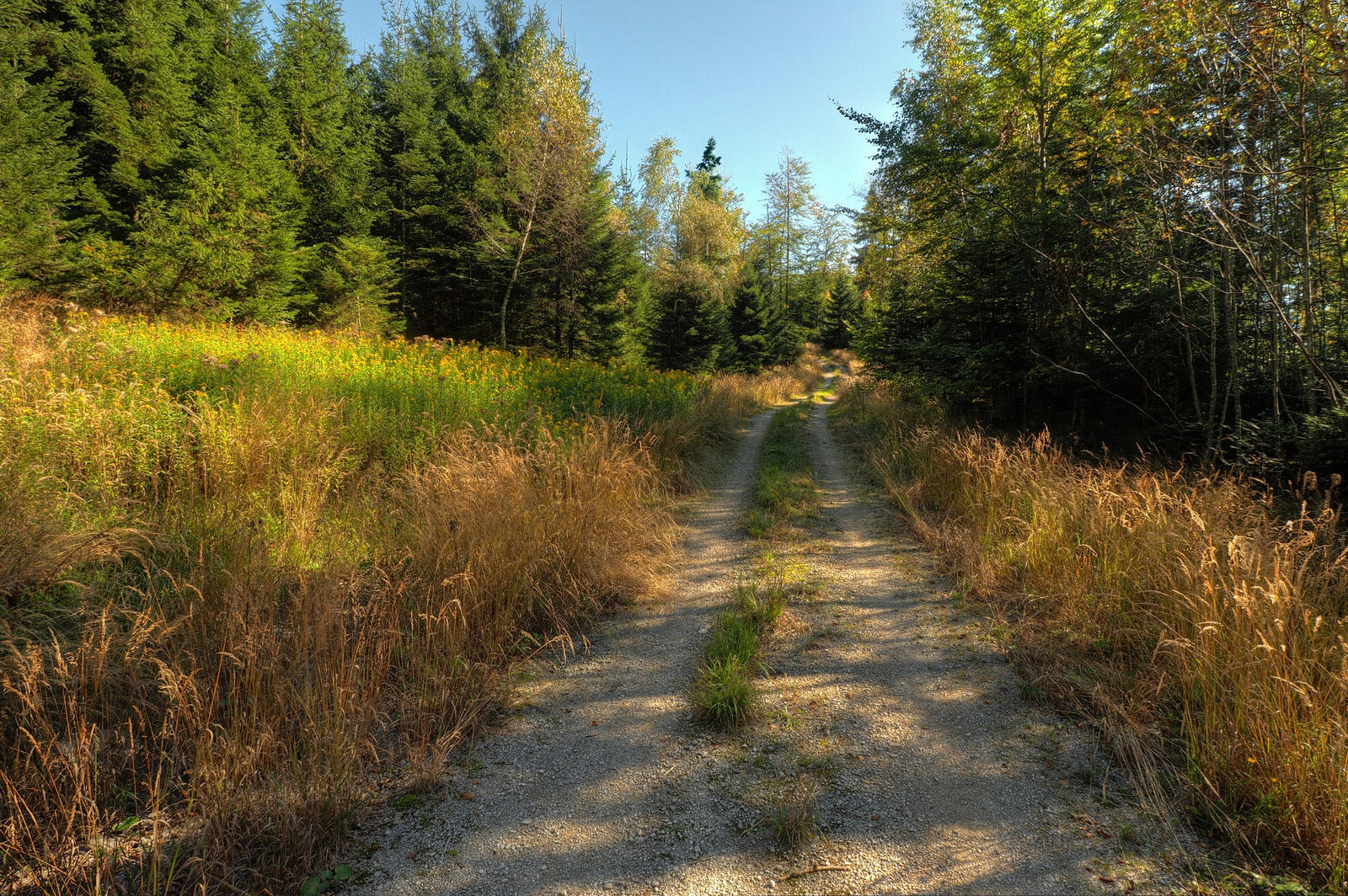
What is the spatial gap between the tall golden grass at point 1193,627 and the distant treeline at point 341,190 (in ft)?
52.7

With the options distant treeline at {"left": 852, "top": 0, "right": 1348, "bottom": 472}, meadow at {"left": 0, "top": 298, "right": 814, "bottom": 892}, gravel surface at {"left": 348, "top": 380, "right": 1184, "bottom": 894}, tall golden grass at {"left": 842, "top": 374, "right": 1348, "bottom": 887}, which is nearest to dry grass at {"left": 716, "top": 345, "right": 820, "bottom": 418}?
distant treeline at {"left": 852, "top": 0, "right": 1348, "bottom": 472}

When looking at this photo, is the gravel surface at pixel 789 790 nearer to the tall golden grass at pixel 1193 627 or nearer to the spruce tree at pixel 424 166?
the tall golden grass at pixel 1193 627

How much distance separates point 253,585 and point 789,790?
317 centimetres

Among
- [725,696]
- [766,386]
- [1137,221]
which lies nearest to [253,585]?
[725,696]

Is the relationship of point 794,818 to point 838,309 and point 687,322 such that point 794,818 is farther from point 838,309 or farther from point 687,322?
point 838,309

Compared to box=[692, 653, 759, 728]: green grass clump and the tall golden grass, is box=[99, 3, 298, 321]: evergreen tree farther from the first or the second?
the tall golden grass

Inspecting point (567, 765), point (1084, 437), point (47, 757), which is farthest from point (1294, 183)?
point (47, 757)

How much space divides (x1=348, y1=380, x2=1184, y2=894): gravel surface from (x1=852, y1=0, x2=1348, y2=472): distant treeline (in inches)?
195

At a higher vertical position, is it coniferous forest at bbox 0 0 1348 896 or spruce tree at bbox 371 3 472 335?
spruce tree at bbox 371 3 472 335


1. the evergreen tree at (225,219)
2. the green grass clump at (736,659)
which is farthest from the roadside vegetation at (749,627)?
the evergreen tree at (225,219)

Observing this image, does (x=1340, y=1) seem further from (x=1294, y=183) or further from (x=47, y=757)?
(x=47, y=757)

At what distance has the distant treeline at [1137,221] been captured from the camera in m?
4.83

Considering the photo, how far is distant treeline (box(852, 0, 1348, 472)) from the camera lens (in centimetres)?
483

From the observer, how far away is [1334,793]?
1.91 metres
